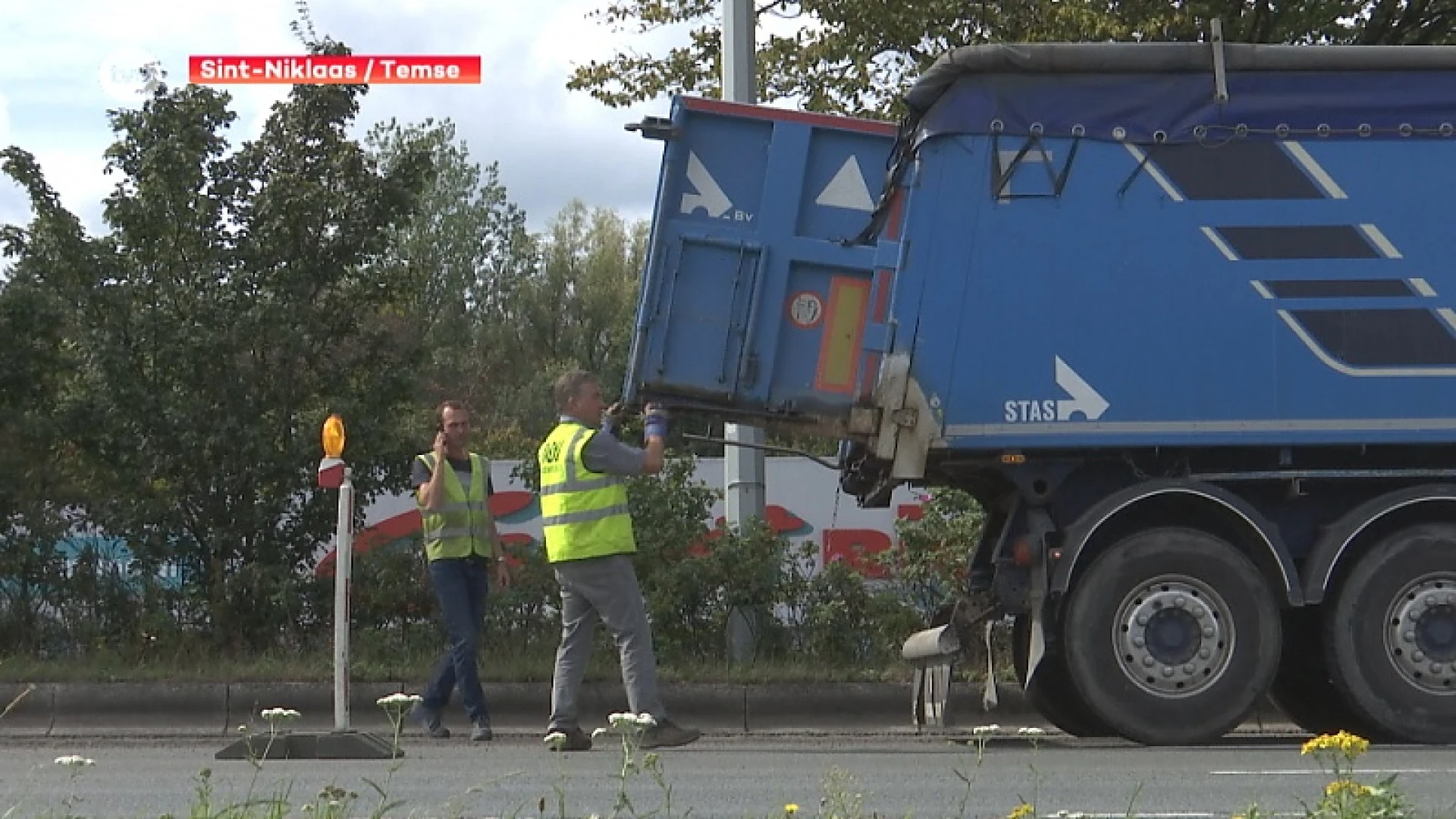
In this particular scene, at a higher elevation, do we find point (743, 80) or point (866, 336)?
point (743, 80)

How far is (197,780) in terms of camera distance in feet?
24.9

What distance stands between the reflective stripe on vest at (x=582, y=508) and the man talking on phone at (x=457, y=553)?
102 centimetres

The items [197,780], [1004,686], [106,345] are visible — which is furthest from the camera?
[106,345]

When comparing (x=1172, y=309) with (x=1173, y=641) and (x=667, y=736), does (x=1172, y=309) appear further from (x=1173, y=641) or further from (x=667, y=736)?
(x=667, y=736)

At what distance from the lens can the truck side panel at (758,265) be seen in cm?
980

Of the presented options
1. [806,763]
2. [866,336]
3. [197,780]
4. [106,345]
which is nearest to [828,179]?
[866,336]

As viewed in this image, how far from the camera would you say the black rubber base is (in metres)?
9.12

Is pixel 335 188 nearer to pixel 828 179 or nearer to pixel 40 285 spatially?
pixel 40 285

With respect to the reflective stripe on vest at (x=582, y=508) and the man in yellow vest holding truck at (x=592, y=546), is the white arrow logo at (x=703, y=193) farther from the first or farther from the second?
the reflective stripe on vest at (x=582, y=508)

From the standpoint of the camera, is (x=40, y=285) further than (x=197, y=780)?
Yes

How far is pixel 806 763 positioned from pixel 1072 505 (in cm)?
200

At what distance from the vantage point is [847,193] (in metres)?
9.88

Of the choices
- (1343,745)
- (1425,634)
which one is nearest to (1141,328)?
(1425,634)

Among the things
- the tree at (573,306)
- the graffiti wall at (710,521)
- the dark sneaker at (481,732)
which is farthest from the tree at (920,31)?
the tree at (573,306)
